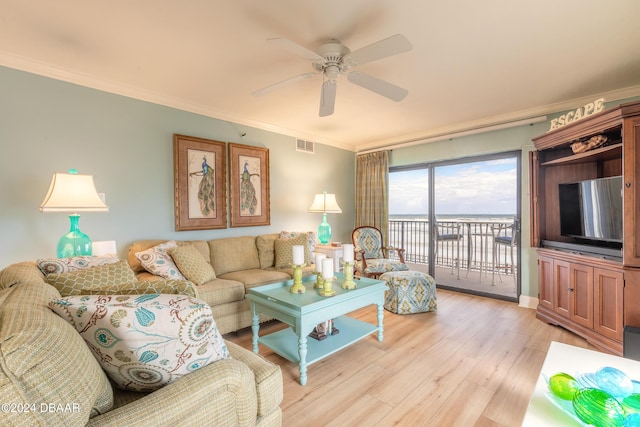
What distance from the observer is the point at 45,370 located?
A: 26.9 inches

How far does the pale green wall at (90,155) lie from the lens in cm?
234

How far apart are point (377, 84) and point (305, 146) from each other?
2503mm

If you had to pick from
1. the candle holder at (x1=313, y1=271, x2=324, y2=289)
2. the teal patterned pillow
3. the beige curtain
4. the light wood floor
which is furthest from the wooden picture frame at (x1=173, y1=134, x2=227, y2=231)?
the beige curtain

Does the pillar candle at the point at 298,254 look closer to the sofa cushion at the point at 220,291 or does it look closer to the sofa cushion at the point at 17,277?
the sofa cushion at the point at 220,291

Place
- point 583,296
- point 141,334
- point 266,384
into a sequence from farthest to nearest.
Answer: point 583,296, point 266,384, point 141,334

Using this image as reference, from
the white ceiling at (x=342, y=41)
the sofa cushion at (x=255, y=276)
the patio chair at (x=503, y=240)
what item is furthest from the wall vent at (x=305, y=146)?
the patio chair at (x=503, y=240)

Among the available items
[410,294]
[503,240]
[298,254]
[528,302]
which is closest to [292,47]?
[298,254]

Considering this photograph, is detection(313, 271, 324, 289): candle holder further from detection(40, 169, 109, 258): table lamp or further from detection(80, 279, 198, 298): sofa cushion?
detection(40, 169, 109, 258): table lamp

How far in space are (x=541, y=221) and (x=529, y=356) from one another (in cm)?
162

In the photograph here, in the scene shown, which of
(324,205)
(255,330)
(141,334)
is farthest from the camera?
(324,205)

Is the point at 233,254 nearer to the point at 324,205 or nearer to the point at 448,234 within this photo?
the point at 324,205

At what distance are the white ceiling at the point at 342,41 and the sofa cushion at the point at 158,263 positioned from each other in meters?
1.62

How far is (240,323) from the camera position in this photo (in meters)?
2.85

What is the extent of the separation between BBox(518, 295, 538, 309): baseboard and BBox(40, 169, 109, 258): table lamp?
4589mm
